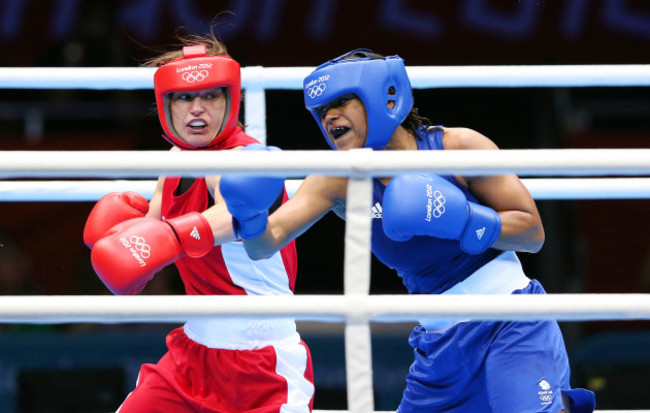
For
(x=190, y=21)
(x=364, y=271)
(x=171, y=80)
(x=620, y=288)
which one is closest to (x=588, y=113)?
(x=620, y=288)

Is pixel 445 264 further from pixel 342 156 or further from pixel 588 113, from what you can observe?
pixel 588 113

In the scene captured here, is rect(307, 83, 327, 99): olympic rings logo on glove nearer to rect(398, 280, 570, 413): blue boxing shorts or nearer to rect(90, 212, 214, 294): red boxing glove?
rect(90, 212, 214, 294): red boxing glove

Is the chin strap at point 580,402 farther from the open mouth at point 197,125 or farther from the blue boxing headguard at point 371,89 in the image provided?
the open mouth at point 197,125

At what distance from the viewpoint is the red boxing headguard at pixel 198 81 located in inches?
79.7

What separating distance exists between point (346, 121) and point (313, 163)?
684 millimetres

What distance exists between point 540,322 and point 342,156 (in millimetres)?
765

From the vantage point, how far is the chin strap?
70.1 inches

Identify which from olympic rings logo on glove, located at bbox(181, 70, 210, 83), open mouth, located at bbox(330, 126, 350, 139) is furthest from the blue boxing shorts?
olympic rings logo on glove, located at bbox(181, 70, 210, 83)

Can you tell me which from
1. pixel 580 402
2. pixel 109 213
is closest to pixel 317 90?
pixel 109 213

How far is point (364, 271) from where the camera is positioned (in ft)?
4.38

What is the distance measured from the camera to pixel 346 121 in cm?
196

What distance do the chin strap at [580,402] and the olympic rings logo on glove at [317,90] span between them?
2.52 feet

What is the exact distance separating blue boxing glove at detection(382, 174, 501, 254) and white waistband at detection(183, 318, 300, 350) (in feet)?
1.35

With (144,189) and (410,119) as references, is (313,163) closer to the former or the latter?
(410,119)
